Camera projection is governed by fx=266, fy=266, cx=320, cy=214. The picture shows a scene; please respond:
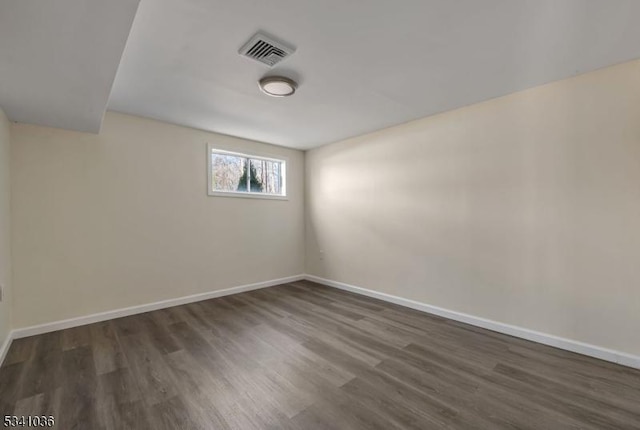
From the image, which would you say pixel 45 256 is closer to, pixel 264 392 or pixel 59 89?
pixel 59 89

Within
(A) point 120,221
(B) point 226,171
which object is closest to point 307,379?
(A) point 120,221

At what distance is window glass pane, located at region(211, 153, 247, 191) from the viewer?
423cm

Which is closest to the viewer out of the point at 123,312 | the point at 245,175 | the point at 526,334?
the point at 526,334

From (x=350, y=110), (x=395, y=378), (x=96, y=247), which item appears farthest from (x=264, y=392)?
(x=350, y=110)

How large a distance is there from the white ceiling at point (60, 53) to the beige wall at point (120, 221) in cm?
66

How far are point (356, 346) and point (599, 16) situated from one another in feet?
10.1

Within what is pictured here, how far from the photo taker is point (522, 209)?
9.07ft

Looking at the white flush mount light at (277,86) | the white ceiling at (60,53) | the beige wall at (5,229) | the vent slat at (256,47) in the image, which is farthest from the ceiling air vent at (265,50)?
the beige wall at (5,229)

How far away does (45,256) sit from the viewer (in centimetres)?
290

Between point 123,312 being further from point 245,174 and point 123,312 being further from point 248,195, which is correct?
point 245,174

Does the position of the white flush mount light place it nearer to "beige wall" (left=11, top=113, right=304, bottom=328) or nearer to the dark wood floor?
"beige wall" (left=11, top=113, right=304, bottom=328)

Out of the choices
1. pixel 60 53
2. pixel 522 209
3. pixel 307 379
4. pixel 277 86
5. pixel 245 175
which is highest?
pixel 277 86

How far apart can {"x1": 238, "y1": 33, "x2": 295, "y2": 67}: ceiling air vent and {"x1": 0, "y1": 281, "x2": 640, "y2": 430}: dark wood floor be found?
2522 mm

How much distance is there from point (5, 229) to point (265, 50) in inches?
118
